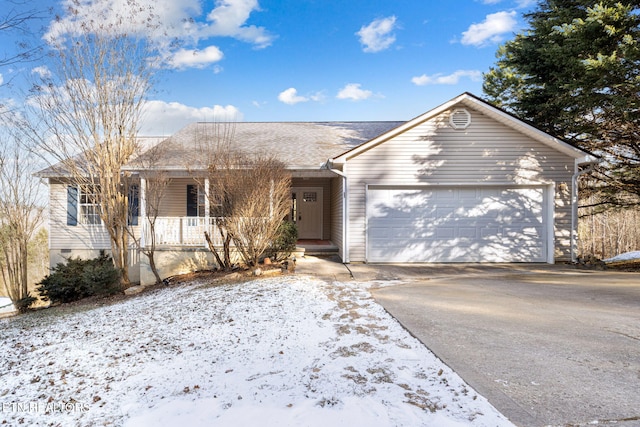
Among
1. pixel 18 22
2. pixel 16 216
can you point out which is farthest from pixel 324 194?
pixel 18 22

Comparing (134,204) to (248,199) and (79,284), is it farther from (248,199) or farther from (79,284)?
(248,199)

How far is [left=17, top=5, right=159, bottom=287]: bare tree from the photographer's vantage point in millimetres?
9141

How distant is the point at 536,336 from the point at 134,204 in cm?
1184

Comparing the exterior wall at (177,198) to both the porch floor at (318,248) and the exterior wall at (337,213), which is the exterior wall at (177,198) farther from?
the exterior wall at (337,213)

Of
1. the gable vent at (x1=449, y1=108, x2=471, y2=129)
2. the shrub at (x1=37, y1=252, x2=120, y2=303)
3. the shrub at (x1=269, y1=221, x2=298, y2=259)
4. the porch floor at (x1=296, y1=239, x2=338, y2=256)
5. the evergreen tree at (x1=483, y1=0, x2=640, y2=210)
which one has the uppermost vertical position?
the evergreen tree at (x1=483, y1=0, x2=640, y2=210)

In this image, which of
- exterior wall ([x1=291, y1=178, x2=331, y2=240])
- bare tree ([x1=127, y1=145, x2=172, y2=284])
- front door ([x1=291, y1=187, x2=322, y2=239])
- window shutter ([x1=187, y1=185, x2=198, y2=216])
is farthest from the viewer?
front door ([x1=291, y1=187, x2=322, y2=239])

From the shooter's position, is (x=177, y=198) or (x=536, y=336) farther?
(x=177, y=198)

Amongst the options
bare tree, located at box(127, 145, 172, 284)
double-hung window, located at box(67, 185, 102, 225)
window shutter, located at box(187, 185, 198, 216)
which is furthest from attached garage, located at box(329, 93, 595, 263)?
double-hung window, located at box(67, 185, 102, 225)

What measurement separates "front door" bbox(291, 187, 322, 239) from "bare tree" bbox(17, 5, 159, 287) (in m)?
5.93

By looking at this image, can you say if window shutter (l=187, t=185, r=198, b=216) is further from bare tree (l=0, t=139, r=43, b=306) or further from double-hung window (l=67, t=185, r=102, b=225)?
bare tree (l=0, t=139, r=43, b=306)

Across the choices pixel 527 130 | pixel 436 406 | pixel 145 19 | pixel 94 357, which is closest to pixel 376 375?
pixel 436 406

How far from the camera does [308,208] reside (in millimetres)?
13484

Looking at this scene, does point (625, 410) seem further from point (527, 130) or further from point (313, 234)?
point (313, 234)

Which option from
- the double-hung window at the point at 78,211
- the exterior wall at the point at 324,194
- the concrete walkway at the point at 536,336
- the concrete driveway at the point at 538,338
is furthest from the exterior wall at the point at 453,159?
the double-hung window at the point at 78,211
